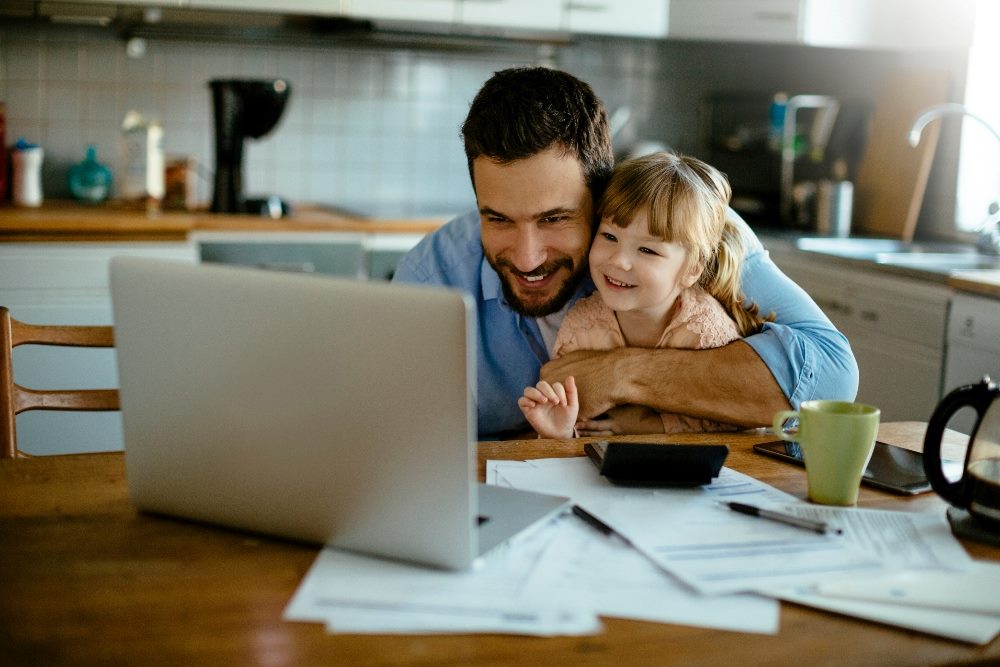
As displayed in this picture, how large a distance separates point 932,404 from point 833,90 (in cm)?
181

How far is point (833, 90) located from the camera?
4.34 metres

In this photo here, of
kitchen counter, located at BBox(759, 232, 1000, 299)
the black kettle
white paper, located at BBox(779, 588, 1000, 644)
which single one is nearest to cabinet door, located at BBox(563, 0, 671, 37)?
kitchen counter, located at BBox(759, 232, 1000, 299)

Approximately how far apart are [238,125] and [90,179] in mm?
537

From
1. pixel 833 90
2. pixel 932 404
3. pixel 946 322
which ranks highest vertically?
pixel 833 90

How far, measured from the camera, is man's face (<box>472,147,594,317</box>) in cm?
161

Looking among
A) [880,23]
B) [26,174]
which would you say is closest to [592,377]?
[26,174]

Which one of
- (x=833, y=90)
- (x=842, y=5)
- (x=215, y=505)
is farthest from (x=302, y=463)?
(x=833, y=90)

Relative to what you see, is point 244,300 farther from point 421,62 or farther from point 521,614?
point 421,62

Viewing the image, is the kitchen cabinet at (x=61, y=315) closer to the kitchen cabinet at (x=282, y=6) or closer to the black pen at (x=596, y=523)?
the kitchen cabinet at (x=282, y=6)

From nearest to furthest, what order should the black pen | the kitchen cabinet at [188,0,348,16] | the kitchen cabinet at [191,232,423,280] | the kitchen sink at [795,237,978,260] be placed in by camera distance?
1. the black pen
2. the kitchen cabinet at [191,232,423,280]
3. the kitchen cabinet at [188,0,348,16]
4. the kitchen sink at [795,237,978,260]

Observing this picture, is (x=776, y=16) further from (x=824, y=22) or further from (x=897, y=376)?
(x=897, y=376)

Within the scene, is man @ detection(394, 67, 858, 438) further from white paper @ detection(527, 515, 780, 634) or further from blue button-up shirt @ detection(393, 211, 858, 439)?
white paper @ detection(527, 515, 780, 634)

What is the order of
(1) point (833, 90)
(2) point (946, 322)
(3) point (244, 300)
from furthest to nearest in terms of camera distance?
(1) point (833, 90) → (2) point (946, 322) → (3) point (244, 300)

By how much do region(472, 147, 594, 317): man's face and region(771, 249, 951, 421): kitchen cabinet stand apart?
1627mm
